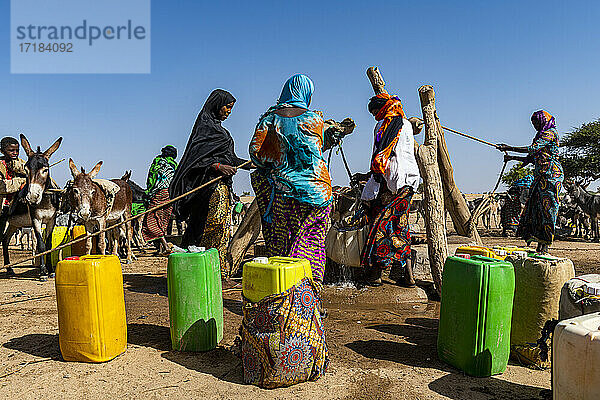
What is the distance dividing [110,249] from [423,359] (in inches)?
322

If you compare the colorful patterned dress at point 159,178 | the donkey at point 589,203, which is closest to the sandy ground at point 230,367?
the colorful patterned dress at point 159,178

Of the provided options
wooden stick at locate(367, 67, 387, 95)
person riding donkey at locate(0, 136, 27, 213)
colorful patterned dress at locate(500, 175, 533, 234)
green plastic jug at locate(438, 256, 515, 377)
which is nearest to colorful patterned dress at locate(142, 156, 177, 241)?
person riding donkey at locate(0, 136, 27, 213)

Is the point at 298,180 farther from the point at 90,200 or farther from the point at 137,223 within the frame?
the point at 137,223

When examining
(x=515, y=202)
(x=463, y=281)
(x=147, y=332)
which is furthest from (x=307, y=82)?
(x=515, y=202)

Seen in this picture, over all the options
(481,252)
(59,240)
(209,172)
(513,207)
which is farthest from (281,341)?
(513,207)

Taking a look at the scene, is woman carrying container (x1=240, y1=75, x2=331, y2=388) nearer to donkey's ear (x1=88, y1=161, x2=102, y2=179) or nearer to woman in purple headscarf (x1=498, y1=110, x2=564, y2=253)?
donkey's ear (x1=88, y1=161, x2=102, y2=179)

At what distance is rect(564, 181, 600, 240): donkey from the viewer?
51.1ft

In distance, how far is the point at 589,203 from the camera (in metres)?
15.9

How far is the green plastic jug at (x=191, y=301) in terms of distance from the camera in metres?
3.84

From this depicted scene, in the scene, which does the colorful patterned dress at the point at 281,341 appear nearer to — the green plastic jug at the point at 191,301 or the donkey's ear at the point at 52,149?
the green plastic jug at the point at 191,301

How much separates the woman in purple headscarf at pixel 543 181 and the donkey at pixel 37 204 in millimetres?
7589

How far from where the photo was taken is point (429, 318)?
16.6 feet

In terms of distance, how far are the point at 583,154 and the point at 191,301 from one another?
2918 cm

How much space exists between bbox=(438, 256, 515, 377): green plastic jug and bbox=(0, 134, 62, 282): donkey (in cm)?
640
